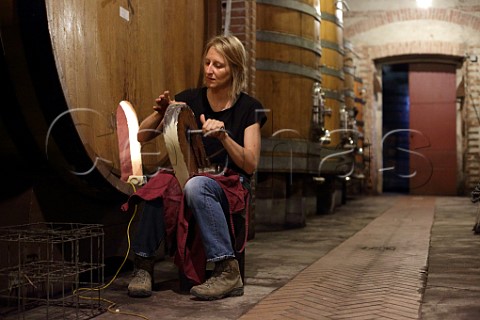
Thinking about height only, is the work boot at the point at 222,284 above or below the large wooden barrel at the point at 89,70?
below

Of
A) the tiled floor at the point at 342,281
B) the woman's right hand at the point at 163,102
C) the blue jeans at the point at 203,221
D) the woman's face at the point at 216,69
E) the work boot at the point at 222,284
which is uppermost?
the woman's face at the point at 216,69

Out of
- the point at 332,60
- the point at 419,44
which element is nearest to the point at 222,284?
the point at 332,60

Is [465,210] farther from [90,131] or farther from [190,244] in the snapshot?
[90,131]

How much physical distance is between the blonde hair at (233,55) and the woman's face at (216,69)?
19mm

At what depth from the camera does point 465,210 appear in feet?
23.8

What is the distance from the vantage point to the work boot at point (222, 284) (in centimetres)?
233

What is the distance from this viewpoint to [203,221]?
2.37 metres

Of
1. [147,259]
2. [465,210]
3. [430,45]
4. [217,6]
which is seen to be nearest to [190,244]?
[147,259]

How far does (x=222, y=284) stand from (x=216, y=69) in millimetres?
914

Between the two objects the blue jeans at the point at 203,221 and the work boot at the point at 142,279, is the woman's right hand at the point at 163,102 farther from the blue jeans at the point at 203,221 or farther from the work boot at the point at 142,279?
the work boot at the point at 142,279

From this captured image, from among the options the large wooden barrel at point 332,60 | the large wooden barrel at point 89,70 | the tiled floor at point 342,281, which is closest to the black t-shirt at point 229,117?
the large wooden barrel at point 89,70

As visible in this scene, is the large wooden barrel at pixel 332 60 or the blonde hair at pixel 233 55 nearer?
the blonde hair at pixel 233 55

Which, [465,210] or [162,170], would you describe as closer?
[162,170]

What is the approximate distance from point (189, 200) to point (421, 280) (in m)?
1.19
